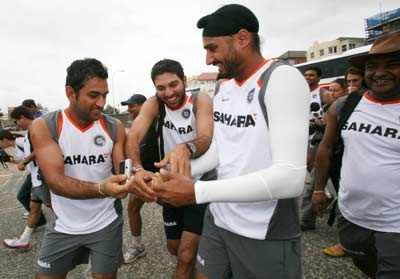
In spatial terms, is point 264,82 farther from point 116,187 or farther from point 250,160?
point 116,187

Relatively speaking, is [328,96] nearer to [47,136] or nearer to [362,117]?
[362,117]

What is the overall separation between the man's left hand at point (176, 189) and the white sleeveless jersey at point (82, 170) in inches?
44.6

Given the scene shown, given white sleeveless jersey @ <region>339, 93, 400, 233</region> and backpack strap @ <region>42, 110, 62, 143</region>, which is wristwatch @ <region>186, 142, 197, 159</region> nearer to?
backpack strap @ <region>42, 110, 62, 143</region>

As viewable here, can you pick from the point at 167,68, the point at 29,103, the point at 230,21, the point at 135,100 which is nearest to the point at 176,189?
the point at 230,21

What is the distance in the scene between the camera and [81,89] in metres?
2.52

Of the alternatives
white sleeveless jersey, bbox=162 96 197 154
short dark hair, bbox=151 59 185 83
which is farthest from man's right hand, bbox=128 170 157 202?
short dark hair, bbox=151 59 185 83

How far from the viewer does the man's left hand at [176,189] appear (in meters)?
1.56

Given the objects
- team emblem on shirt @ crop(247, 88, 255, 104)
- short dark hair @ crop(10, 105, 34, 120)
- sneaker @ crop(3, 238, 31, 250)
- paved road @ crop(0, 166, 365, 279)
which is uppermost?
short dark hair @ crop(10, 105, 34, 120)

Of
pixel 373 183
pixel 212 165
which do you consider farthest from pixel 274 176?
pixel 373 183

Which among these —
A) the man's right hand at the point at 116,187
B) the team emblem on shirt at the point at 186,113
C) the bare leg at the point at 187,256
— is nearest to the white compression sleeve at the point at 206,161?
the man's right hand at the point at 116,187

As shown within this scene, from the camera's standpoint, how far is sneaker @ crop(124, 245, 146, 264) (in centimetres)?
416

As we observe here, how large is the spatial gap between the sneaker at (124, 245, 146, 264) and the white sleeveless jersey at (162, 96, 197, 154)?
178 cm

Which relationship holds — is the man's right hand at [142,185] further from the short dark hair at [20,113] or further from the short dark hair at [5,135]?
the short dark hair at [5,135]

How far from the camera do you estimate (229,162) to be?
1944 mm
